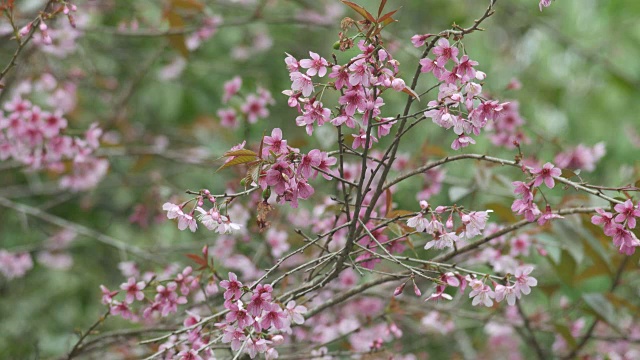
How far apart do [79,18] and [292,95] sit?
156 centimetres

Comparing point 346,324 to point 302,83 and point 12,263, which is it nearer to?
point 302,83

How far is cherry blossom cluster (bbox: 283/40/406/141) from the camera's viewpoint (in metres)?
1.03

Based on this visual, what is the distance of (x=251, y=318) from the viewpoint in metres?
1.11

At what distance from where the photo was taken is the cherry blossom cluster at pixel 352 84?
1.03 metres

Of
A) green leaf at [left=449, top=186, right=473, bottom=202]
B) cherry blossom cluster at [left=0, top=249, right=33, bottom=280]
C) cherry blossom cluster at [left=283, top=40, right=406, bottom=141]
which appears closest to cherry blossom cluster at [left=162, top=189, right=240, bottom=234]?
cherry blossom cluster at [left=283, top=40, right=406, bottom=141]

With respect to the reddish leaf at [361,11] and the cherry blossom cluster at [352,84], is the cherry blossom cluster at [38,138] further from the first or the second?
the reddish leaf at [361,11]

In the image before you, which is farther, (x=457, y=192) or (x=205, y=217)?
(x=457, y=192)

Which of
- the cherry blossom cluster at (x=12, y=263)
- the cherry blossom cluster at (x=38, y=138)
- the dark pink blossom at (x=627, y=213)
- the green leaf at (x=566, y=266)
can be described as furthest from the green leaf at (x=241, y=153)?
the cherry blossom cluster at (x=12, y=263)

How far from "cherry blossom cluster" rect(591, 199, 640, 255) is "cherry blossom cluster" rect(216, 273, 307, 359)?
0.56 meters

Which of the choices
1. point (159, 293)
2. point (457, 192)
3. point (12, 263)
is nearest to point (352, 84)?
point (159, 293)

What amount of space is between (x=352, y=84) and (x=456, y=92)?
0.56 ft

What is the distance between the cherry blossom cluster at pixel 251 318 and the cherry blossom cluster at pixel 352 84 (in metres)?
0.27

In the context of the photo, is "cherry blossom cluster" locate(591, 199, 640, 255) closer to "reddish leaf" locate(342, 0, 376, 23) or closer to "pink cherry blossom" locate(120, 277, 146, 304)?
"reddish leaf" locate(342, 0, 376, 23)

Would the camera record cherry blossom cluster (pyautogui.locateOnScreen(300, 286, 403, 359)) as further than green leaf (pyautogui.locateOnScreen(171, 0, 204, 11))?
No
